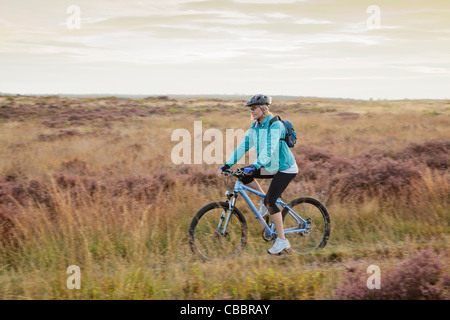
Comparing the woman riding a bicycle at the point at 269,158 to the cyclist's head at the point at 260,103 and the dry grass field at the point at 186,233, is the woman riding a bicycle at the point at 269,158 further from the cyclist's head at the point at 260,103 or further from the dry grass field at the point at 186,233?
the dry grass field at the point at 186,233

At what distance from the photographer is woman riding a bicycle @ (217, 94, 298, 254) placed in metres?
5.27

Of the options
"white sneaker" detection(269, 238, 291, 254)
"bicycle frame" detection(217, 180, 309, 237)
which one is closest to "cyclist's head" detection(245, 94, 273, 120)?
"bicycle frame" detection(217, 180, 309, 237)

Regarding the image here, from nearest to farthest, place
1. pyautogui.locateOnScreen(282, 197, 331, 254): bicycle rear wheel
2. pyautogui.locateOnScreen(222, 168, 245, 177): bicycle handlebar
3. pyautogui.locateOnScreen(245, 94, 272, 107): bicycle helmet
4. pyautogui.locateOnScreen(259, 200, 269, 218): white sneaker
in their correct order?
1. pyautogui.locateOnScreen(245, 94, 272, 107): bicycle helmet
2. pyautogui.locateOnScreen(222, 168, 245, 177): bicycle handlebar
3. pyautogui.locateOnScreen(259, 200, 269, 218): white sneaker
4. pyautogui.locateOnScreen(282, 197, 331, 254): bicycle rear wheel

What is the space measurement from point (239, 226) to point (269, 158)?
3.87ft

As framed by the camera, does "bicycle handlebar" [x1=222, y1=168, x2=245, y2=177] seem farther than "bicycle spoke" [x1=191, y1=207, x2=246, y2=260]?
No

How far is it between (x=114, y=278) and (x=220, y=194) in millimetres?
4096

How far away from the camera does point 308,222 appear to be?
240 inches

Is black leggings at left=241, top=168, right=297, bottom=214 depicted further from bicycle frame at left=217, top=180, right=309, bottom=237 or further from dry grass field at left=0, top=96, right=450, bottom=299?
dry grass field at left=0, top=96, right=450, bottom=299

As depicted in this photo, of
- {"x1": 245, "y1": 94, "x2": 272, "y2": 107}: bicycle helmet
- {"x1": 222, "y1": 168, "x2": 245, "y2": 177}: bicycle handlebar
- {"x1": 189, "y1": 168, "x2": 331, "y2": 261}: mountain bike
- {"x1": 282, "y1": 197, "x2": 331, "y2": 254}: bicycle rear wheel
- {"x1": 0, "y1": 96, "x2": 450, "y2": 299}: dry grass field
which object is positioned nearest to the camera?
{"x1": 0, "y1": 96, "x2": 450, "y2": 299}: dry grass field

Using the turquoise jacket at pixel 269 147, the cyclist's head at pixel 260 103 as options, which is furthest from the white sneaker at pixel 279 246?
the cyclist's head at pixel 260 103

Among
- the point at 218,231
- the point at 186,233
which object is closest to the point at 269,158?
the point at 218,231
